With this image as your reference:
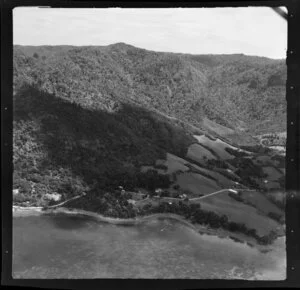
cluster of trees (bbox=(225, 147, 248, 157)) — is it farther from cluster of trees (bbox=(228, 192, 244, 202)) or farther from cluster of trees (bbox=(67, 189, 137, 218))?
cluster of trees (bbox=(67, 189, 137, 218))

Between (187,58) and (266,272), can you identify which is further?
(187,58)

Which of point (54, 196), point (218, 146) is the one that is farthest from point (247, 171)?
point (54, 196)

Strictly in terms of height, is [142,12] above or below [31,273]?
above

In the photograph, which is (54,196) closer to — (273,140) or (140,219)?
(140,219)

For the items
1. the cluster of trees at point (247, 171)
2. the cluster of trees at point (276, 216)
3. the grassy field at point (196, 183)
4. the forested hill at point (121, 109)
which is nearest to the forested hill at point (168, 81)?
the forested hill at point (121, 109)

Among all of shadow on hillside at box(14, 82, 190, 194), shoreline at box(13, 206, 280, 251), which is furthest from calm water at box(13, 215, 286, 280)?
shadow on hillside at box(14, 82, 190, 194)

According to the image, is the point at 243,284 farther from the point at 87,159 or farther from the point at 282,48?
the point at 282,48

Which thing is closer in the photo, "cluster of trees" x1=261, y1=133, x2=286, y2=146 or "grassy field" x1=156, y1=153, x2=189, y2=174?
"cluster of trees" x1=261, y1=133, x2=286, y2=146

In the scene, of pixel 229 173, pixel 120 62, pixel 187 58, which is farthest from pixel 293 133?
pixel 120 62
